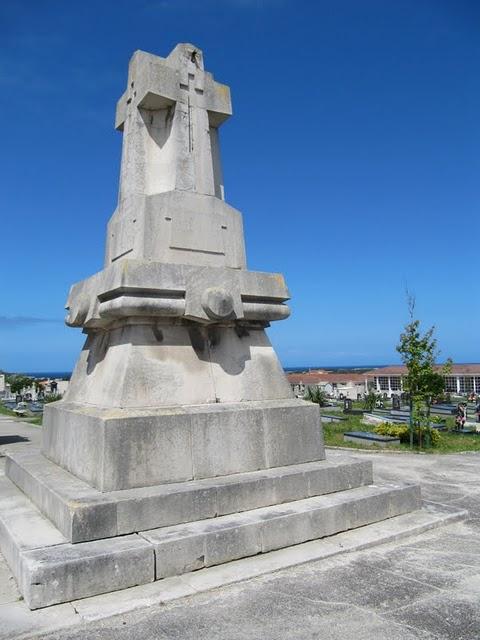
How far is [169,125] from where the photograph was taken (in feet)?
19.5

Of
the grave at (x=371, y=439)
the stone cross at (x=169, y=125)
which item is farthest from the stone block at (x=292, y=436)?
the grave at (x=371, y=439)

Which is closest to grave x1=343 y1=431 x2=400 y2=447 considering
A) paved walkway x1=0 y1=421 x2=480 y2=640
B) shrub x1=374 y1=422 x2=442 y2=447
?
shrub x1=374 y1=422 x2=442 y2=447

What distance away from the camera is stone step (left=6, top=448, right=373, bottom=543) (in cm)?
374

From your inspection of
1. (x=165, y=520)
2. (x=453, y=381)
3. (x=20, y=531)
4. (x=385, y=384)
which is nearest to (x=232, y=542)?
(x=165, y=520)

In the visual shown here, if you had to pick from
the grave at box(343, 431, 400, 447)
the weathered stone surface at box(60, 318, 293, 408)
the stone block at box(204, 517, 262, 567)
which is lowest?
the grave at box(343, 431, 400, 447)

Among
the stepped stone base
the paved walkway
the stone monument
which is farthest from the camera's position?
the stone monument

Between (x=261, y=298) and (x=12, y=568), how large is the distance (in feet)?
11.1

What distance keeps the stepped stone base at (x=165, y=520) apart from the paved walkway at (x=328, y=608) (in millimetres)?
268

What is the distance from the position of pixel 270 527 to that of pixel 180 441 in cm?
108

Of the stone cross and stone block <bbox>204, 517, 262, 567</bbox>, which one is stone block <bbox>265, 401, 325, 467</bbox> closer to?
stone block <bbox>204, 517, 262, 567</bbox>

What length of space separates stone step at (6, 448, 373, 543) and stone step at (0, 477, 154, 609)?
139 mm

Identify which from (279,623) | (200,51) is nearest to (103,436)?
(279,623)

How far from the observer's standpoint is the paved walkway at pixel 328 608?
114 inches

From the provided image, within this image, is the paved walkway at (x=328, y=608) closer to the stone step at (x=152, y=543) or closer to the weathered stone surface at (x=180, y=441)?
the stone step at (x=152, y=543)
